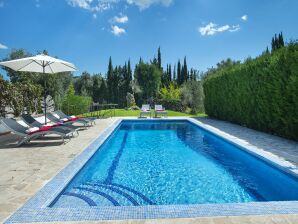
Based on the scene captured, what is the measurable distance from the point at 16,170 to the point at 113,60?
40418 millimetres

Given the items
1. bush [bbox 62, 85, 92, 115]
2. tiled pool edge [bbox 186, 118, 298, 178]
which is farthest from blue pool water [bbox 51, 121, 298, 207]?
bush [bbox 62, 85, 92, 115]

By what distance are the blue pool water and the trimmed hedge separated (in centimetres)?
243

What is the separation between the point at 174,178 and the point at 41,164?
3.17 m

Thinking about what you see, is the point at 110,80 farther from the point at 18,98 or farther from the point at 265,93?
the point at 265,93

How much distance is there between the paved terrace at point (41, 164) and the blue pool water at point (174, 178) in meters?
0.57

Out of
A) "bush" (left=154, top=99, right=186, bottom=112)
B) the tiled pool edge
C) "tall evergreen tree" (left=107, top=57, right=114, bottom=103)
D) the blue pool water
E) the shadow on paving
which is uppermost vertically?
"tall evergreen tree" (left=107, top=57, right=114, bottom=103)

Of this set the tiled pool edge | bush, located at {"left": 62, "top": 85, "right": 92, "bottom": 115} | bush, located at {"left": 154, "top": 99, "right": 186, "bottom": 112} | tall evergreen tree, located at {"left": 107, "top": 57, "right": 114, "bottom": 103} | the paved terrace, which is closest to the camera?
the paved terrace

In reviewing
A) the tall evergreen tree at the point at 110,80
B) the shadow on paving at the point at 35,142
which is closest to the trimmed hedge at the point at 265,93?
the shadow on paving at the point at 35,142

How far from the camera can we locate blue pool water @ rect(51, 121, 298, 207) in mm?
5086

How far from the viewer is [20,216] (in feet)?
11.6

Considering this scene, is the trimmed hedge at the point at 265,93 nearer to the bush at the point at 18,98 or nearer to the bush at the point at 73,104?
the bush at the point at 73,104

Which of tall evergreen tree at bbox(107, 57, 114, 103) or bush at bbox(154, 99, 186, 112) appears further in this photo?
tall evergreen tree at bbox(107, 57, 114, 103)

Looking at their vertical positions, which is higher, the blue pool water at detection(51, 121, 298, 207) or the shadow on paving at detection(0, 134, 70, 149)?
the shadow on paving at detection(0, 134, 70, 149)

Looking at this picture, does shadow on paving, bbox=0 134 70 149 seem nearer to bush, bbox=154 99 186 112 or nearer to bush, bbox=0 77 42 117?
bush, bbox=0 77 42 117
